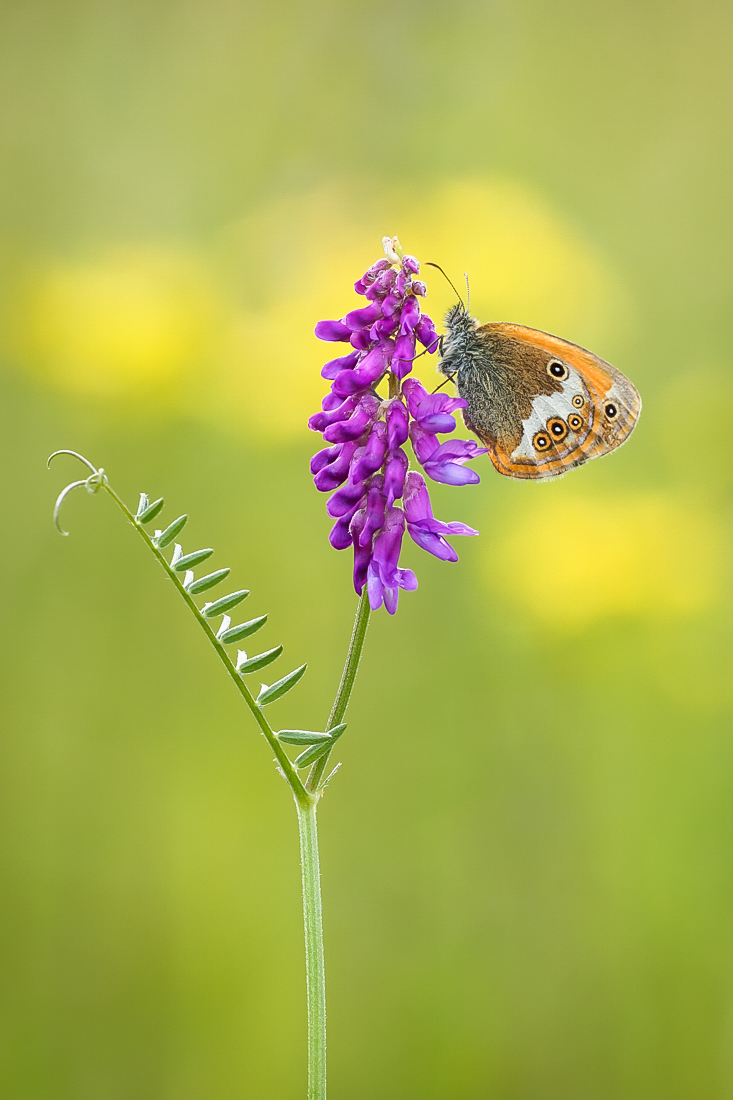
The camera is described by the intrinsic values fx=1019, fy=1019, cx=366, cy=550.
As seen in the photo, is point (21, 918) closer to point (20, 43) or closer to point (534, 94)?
point (20, 43)

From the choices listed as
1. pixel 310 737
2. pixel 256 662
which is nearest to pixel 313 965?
pixel 310 737

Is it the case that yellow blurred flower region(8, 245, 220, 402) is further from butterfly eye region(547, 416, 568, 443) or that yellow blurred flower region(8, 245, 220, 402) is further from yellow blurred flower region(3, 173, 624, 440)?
butterfly eye region(547, 416, 568, 443)

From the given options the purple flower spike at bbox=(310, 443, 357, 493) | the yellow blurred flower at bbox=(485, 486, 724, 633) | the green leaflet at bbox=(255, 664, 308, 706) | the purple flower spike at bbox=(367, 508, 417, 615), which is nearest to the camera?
Result: the green leaflet at bbox=(255, 664, 308, 706)

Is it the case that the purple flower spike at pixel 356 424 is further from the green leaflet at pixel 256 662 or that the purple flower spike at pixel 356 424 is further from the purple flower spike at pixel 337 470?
the green leaflet at pixel 256 662

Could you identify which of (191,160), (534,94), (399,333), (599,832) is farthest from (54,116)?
(599,832)

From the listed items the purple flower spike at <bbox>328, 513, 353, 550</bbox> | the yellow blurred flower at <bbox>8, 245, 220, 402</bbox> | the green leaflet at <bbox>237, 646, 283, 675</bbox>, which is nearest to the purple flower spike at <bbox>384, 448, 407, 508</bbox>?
the purple flower spike at <bbox>328, 513, 353, 550</bbox>

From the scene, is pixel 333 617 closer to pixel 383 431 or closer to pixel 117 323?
pixel 117 323
